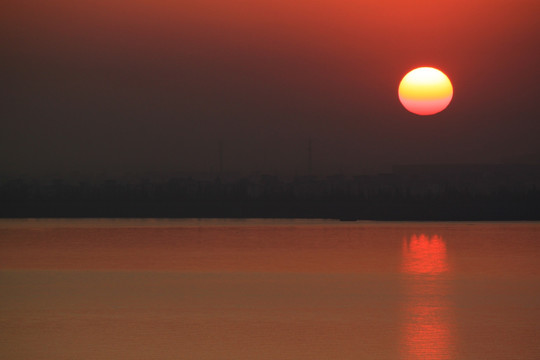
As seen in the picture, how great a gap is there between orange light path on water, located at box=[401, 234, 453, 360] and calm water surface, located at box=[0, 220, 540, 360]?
0.03 metres

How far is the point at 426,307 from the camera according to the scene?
578 inches

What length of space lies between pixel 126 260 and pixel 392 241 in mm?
11061

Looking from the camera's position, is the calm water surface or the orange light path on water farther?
the calm water surface

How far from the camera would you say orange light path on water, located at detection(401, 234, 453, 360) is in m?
11.0

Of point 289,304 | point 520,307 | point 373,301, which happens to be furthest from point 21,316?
point 520,307

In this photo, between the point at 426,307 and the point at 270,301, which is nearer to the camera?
the point at 426,307

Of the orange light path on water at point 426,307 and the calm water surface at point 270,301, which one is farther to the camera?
the calm water surface at point 270,301

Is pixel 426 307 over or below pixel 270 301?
over

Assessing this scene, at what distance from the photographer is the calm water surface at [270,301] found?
1121cm

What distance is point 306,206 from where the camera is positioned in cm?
6288

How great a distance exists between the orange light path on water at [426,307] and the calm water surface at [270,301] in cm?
3

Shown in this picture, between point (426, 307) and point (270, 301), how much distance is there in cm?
283

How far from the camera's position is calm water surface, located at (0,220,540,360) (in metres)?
11.2

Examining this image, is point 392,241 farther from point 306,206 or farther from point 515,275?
point 306,206
